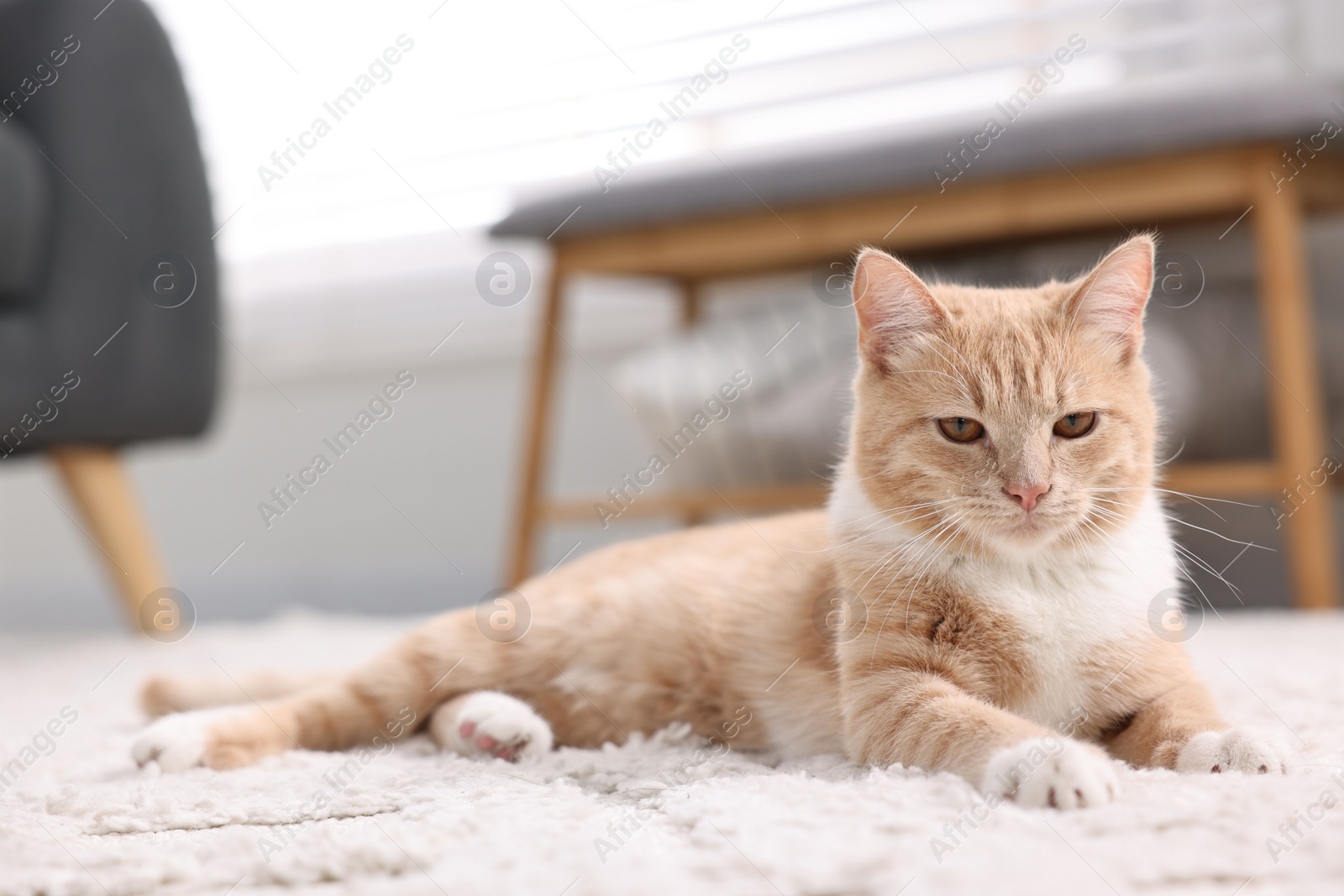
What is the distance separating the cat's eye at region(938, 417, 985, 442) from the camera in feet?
3.54

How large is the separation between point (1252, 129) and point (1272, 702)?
119 centimetres

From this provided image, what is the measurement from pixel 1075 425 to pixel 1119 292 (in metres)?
0.16

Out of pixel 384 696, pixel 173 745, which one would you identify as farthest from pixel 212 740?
pixel 384 696

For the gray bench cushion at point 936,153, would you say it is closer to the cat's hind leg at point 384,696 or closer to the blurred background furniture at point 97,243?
the blurred background furniture at point 97,243

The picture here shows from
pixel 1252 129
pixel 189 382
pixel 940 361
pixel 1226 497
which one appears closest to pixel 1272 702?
pixel 940 361

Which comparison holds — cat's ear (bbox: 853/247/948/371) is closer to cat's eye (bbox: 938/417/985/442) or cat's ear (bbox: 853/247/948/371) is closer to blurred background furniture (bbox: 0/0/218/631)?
cat's eye (bbox: 938/417/985/442)

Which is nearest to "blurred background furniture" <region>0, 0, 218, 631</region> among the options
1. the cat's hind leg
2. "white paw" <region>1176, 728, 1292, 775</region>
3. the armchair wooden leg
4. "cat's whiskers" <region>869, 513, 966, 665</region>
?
the armchair wooden leg

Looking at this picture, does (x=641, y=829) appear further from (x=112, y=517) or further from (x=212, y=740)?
(x=112, y=517)

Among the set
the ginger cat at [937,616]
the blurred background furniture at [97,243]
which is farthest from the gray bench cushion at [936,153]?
the ginger cat at [937,616]

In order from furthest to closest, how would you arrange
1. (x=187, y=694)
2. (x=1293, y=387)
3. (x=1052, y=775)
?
(x=1293, y=387)
(x=187, y=694)
(x=1052, y=775)

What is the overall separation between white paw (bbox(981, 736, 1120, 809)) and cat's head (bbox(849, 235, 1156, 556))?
0.26m

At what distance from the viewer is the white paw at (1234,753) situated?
2.97ft

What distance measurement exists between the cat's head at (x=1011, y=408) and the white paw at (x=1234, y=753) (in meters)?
0.22

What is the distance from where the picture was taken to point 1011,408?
1056 mm
